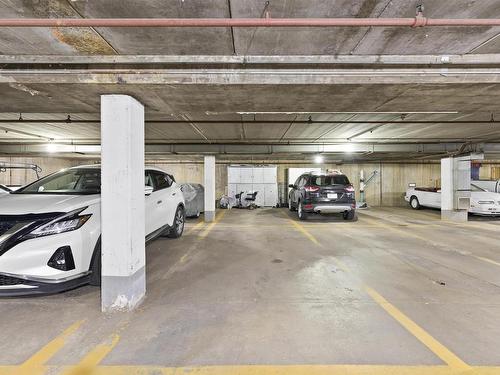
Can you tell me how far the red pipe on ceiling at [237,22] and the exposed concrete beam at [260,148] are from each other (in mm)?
7588

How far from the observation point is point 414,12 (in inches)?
73.5

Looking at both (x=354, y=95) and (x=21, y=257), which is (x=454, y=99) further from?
(x=21, y=257)

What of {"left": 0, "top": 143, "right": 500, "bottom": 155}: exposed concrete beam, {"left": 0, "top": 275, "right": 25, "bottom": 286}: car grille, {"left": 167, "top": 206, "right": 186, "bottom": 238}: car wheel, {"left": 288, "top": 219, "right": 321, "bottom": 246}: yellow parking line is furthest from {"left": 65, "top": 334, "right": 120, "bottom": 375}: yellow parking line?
{"left": 0, "top": 143, "right": 500, "bottom": 155}: exposed concrete beam

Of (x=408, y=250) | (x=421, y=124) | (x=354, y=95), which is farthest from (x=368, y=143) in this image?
(x=354, y=95)

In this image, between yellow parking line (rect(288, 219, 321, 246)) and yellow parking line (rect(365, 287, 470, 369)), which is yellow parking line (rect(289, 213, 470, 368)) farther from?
yellow parking line (rect(288, 219, 321, 246))

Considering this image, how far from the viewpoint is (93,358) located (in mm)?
2078

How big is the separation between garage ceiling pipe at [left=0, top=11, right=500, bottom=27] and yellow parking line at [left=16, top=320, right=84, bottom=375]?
2473 mm

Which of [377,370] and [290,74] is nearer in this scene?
[377,370]

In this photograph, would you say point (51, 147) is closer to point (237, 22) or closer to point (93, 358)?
point (93, 358)

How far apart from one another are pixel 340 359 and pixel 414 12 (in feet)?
8.75

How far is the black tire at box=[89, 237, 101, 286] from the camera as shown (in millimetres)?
3057

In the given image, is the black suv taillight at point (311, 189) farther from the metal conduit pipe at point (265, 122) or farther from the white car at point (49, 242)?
the white car at point (49, 242)

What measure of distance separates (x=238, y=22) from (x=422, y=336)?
303cm

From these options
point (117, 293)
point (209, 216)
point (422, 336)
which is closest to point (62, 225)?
point (117, 293)
